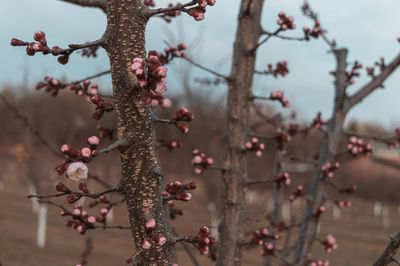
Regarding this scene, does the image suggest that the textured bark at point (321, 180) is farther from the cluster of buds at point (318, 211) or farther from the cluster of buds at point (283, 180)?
the cluster of buds at point (283, 180)

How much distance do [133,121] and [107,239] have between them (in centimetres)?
1714

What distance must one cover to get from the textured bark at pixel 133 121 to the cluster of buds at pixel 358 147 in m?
2.45

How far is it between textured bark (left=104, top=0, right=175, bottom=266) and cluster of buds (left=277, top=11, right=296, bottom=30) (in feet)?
4.72

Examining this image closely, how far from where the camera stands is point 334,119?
3578 mm

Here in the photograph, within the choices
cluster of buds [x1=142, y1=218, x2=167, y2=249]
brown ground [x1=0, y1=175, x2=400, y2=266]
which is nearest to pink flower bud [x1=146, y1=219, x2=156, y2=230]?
cluster of buds [x1=142, y1=218, x2=167, y2=249]

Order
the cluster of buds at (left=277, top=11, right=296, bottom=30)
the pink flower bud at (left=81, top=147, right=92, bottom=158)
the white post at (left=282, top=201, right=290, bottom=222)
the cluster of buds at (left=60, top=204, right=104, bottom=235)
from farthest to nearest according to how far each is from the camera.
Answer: the white post at (left=282, top=201, right=290, bottom=222) < the cluster of buds at (left=277, top=11, right=296, bottom=30) < the cluster of buds at (left=60, top=204, right=104, bottom=235) < the pink flower bud at (left=81, top=147, right=92, bottom=158)

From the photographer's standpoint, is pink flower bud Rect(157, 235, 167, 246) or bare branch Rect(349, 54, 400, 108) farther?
bare branch Rect(349, 54, 400, 108)

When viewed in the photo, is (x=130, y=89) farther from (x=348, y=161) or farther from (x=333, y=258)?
(x=348, y=161)

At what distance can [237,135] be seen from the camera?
2.85m

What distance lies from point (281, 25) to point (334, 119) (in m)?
1.26

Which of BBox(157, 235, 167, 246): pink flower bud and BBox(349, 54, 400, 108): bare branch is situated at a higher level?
BBox(349, 54, 400, 108): bare branch

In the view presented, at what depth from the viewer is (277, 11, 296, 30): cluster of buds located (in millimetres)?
2695

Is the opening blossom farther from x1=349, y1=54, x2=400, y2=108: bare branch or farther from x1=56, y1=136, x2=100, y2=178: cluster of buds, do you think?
x1=349, y1=54, x2=400, y2=108: bare branch

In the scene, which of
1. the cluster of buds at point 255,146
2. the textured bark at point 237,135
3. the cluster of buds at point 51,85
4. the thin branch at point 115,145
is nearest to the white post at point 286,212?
the textured bark at point 237,135
